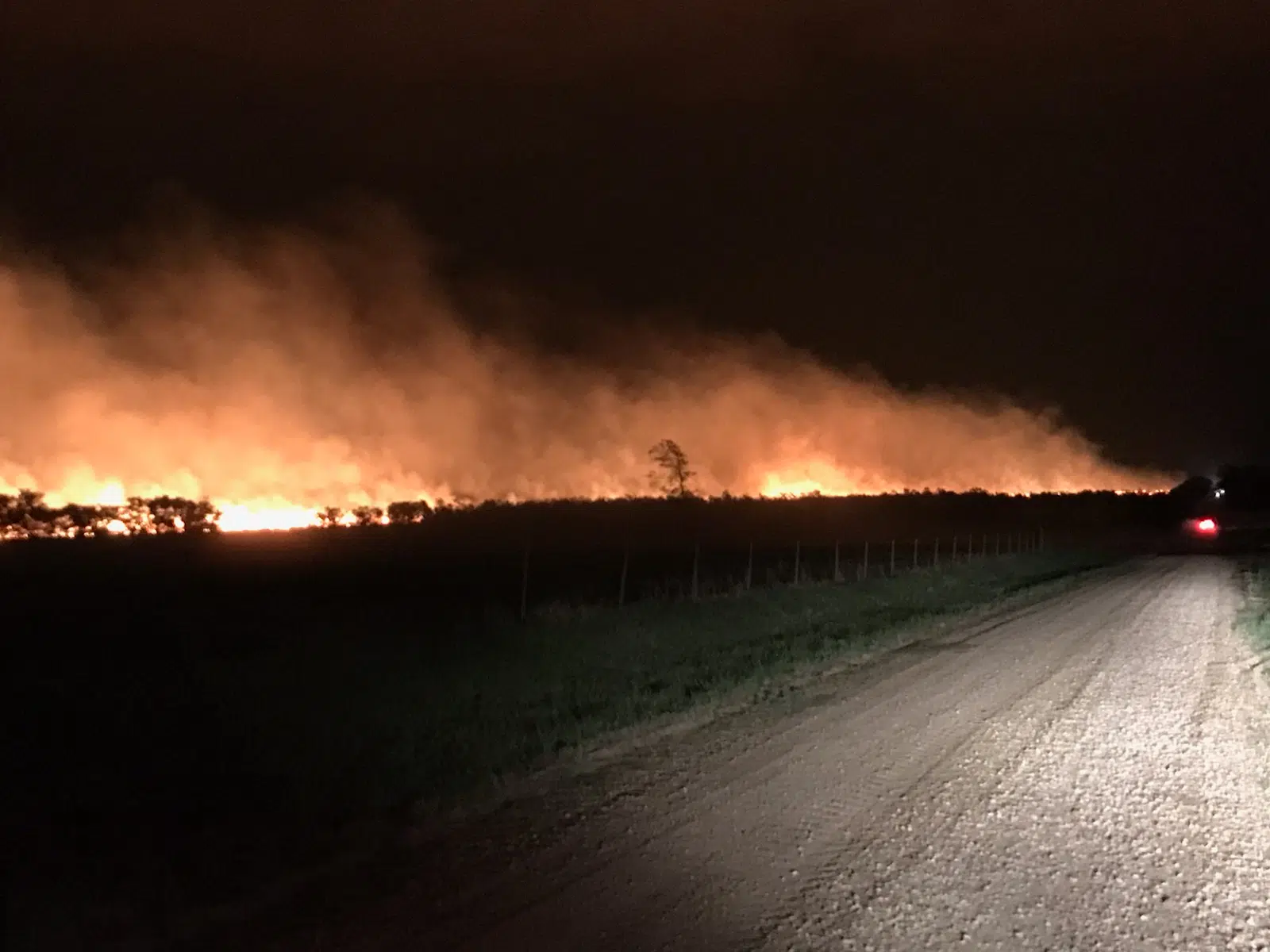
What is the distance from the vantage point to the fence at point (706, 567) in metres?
24.3

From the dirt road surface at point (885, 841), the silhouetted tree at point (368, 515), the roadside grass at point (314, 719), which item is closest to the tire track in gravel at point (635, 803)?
the dirt road surface at point (885, 841)

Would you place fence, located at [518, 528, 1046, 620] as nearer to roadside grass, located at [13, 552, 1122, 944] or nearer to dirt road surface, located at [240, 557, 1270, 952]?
roadside grass, located at [13, 552, 1122, 944]

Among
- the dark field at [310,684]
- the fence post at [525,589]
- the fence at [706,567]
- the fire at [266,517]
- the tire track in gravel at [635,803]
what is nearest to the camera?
the tire track in gravel at [635,803]

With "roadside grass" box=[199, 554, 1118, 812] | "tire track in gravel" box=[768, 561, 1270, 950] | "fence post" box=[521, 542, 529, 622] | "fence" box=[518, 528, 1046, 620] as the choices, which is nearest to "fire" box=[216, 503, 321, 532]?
"fence" box=[518, 528, 1046, 620]

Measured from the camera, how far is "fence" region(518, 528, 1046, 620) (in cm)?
2430

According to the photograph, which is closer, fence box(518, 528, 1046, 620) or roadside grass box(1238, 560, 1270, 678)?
roadside grass box(1238, 560, 1270, 678)

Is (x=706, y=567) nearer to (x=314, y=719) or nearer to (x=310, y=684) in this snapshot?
(x=310, y=684)

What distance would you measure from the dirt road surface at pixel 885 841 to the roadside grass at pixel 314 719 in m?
1.10

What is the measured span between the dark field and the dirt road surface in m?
1.21

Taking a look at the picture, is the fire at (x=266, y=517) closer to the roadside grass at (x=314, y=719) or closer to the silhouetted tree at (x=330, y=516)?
the silhouetted tree at (x=330, y=516)

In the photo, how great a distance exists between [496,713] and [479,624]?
576cm

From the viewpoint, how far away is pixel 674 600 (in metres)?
21.0

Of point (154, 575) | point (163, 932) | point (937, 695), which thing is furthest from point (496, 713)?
point (154, 575)

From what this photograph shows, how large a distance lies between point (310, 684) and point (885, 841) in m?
7.75
